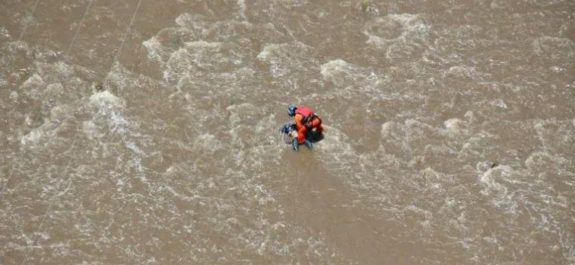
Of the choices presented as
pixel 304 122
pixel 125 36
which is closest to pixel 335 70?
pixel 304 122

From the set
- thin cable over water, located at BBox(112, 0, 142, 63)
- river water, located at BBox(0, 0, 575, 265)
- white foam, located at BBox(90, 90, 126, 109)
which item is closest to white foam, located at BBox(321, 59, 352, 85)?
river water, located at BBox(0, 0, 575, 265)

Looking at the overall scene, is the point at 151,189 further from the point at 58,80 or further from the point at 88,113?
the point at 58,80

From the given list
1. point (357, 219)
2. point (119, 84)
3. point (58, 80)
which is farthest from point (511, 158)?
point (58, 80)

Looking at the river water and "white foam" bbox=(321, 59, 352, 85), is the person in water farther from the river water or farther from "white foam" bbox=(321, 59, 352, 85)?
"white foam" bbox=(321, 59, 352, 85)

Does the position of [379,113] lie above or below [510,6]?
below

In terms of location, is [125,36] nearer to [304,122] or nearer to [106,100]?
[106,100]

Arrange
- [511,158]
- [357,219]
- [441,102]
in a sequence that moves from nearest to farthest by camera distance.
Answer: [357,219] < [511,158] < [441,102]

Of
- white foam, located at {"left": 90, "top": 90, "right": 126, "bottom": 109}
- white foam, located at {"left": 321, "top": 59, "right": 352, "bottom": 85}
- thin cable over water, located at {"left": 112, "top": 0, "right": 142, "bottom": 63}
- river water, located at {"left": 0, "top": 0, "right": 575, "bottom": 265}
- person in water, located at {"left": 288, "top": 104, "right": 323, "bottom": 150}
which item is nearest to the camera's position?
river water, located at {"left": 0, "top": 0, "right": 575, "bottom": 265}
